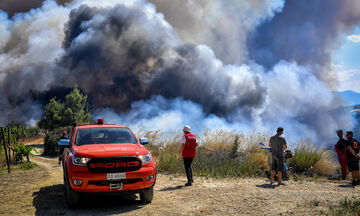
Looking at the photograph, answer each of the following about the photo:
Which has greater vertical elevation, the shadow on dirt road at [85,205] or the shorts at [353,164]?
the shorts at [353,164]

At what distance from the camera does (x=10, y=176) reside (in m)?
10.8

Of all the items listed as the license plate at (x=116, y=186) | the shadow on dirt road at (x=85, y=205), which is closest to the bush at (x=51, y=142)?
the shadow on dirt road at (x=85, y=205)

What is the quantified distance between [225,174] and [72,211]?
629 cm

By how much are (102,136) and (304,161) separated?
881 cm

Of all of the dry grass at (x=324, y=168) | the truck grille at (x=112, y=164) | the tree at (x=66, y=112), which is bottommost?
the dry grass at (x=324, y=168)

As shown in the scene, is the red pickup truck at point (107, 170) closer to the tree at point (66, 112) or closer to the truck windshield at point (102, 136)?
the truck windshield at point (102, 136)

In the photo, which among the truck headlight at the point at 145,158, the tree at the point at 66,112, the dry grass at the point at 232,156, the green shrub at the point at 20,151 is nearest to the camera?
the truck headlight at the point at 145,158

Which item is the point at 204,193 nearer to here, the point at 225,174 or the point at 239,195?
the point at 239,195

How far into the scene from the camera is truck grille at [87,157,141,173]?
5.77 m

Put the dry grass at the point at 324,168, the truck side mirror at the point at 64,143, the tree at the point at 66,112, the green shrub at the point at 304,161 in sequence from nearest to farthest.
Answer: the truck side mirror at the point at 64,143 → the green shrub at the point at 304,161 → the dry grass at the point at 324,168 → the tree at the point at 66,112

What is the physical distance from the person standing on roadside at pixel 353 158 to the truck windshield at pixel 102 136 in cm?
765

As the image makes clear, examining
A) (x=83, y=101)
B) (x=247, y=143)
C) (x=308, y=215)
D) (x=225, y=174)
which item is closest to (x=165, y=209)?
(x=308, y=215)

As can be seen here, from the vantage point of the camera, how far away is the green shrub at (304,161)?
39.4 ft

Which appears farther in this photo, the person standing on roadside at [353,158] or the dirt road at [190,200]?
the person standing on roadside at [353,158]
